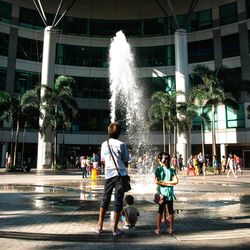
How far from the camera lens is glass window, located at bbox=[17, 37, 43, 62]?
44844mm

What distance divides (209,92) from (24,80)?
24.0 meters

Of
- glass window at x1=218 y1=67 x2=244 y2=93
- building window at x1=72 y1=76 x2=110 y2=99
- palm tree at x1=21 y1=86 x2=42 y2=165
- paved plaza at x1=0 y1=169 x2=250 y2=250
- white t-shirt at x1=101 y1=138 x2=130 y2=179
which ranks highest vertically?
building window at x1=72 y1=76 x2=110 y2=99

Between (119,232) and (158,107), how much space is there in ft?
106

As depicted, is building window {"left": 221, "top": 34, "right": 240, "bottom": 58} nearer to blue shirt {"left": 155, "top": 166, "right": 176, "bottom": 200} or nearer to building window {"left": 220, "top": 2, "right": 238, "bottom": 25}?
building window {"left": 220, "top": 2, "right": 238, "bottom": 25}

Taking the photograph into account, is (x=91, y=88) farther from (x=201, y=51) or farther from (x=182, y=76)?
(x=201, y=51)

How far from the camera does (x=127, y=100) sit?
125 feet

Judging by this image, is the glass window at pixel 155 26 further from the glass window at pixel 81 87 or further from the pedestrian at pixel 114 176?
the pedestrian at pixel 114 176

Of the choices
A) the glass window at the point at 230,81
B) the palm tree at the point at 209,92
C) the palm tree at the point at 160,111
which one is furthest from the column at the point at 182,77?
the glass window at the point at 230,81

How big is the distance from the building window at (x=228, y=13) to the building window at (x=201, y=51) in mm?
3022

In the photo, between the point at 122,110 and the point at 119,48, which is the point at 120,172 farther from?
the point at 122,110

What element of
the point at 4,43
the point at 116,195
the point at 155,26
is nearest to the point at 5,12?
the point at 4,43

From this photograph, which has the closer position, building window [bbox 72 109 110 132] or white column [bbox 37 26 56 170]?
white column [bbox 37 26 56 170]

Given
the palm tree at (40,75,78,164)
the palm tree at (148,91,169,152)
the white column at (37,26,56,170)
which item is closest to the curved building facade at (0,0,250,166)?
the white column at (37,26,56,170)

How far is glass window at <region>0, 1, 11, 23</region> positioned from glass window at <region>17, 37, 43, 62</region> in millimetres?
2803
